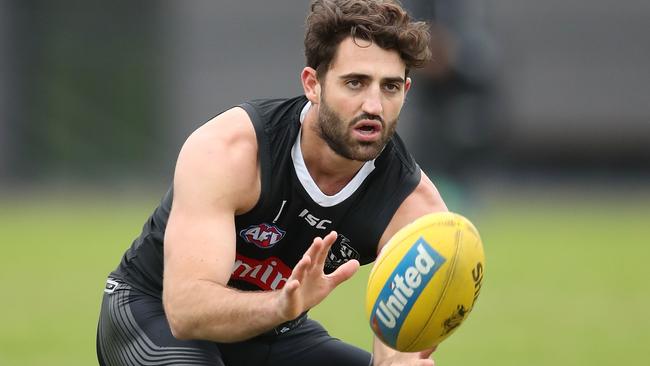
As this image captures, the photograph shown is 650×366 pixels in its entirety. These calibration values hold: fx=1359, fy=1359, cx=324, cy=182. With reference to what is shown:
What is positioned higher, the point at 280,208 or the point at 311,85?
the point at 311,85

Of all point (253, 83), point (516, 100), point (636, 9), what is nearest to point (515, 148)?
point (516, 100)

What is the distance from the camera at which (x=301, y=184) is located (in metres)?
5.96

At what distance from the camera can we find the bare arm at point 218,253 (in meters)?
5.28

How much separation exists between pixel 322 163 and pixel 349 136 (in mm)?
300

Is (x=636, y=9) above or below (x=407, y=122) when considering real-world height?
above

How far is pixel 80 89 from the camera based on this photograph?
25812mm

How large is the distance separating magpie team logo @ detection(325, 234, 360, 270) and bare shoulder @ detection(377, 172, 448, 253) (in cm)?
13

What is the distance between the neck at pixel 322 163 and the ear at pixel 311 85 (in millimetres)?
44

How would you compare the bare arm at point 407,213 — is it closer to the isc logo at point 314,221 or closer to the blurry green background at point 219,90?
the isc logo at point 314,221

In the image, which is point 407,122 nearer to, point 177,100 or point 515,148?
point 515,148

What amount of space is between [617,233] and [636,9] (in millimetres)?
8573

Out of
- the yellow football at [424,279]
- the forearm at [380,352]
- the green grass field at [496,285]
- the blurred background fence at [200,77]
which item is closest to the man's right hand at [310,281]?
the yellow football at [424,279]

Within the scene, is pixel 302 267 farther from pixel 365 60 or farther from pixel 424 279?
pixel 365 60

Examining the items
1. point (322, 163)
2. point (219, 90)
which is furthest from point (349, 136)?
point (219, 90)
